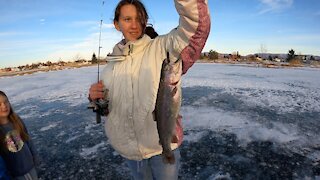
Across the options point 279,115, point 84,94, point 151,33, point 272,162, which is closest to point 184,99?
point 279,115

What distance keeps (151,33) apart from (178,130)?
3.01ft

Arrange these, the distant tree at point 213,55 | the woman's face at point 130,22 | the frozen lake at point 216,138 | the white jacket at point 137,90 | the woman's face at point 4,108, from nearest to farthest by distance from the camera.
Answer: the white jacket at point 137,90, the woman's face at point 130,22, the woman's face at point 4,108, the frozen lake at point 216,138, the distant tree at point 213,55

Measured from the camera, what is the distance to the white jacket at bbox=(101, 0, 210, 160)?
2547 mm

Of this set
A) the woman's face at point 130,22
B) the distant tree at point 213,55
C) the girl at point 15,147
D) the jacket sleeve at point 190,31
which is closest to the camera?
the jacket sleeve at point 190,31

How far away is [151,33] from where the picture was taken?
282 centimetres

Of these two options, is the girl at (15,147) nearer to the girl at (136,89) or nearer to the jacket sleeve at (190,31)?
the girl at (136,89)

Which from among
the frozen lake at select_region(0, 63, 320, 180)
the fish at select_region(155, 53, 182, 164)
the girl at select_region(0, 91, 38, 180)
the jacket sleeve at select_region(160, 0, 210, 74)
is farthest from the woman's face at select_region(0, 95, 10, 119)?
the jacket sleeve at select_region(160, 0, 210, 74)

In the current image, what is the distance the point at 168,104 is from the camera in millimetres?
2273

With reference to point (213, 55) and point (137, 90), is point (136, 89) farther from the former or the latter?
point (213, 55)

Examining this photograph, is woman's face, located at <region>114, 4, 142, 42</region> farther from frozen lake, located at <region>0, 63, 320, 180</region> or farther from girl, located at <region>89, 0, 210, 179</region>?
frozen lake, located at <region>0, 63, 320, 180</region>

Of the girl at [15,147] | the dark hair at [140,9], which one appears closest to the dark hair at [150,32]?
the dark hair at [140,9]

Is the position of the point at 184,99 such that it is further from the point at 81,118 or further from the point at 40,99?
the point at 40,99

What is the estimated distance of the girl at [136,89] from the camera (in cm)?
256

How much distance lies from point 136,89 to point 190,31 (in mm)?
714
